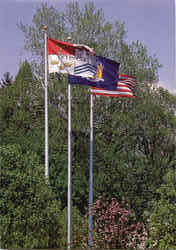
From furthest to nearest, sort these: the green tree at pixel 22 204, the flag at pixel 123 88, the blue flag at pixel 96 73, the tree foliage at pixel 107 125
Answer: the tree foliage at pixel 107 125 → the flag at pixel 123 88 → the blue flag at pixel 96 73 → the green tree at pixel 22 204

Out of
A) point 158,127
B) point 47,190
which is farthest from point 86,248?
point 158,127

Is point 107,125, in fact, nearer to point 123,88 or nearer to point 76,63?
point 123,88

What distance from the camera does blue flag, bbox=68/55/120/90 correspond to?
26.9ft

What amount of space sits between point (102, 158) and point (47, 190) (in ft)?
15.8

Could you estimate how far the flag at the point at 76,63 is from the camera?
8.21 metres

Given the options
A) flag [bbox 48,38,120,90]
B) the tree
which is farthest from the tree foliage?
flag [bbox 48,38,120,90]

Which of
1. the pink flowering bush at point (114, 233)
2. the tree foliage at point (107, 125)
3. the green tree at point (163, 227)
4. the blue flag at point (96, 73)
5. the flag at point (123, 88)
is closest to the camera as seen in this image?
the pink flowering bush at point (114, 233)

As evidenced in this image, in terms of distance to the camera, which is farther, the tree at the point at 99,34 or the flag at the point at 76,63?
the tree at the point at 99,34

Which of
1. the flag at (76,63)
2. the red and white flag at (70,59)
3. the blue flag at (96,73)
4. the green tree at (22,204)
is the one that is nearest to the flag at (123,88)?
the blue flag at (96,73)

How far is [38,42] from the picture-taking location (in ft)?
42.9

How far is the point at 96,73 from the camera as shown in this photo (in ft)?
28.0

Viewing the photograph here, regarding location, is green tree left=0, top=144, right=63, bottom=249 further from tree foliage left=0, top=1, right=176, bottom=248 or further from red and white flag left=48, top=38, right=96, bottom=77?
tree foliage left=0, top=1, right=176, bottom=248

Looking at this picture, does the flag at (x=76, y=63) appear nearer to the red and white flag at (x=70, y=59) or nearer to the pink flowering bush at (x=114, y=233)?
the red and white flag at (x=70, y=59)

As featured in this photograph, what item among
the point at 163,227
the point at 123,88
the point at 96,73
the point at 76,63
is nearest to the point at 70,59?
the point at 76,63
